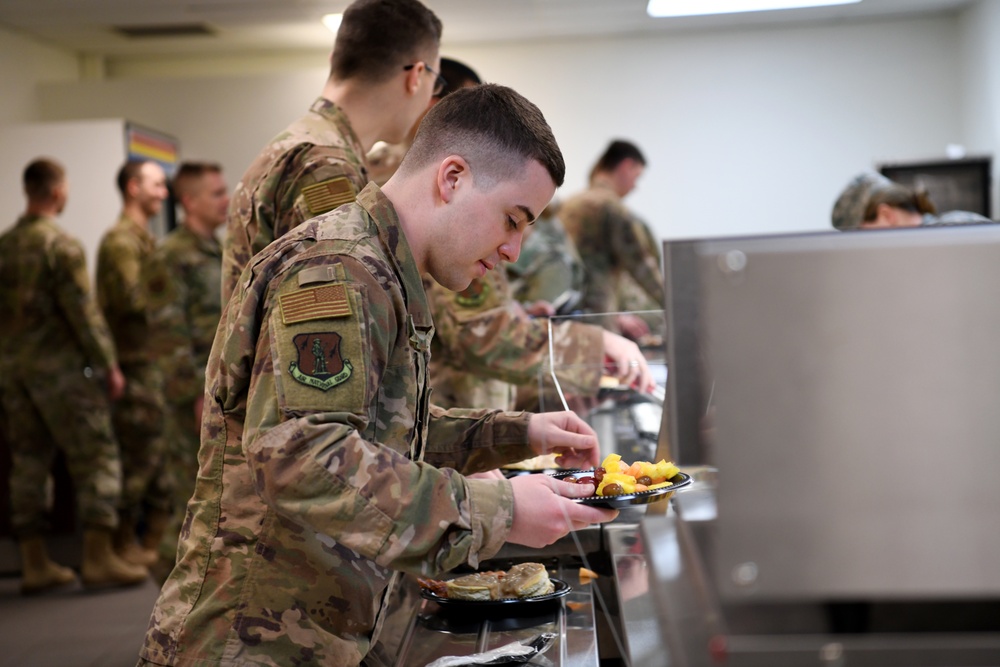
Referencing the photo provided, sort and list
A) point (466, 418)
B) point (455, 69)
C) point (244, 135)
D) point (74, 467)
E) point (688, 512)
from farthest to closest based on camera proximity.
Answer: point (244, 135), point (74, 467), point (455, 69), point (466, 418), point (688, 512)

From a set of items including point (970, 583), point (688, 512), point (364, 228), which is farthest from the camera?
point (364, 228)

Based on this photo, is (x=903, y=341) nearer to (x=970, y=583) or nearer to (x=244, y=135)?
(x=970, y=583)

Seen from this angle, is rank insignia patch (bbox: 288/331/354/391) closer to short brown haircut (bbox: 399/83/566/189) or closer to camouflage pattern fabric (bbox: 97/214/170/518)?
short brown haircut (bbox: 399/83/566/189)

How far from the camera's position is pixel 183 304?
4273 mm

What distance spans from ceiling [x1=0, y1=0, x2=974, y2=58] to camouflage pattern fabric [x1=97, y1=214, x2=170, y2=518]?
2101 mm

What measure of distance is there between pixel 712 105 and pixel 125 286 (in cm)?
453

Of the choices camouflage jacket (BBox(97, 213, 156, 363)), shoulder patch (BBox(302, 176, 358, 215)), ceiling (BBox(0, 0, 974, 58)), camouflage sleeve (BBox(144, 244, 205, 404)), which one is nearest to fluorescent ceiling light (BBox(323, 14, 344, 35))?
ceiling (BBox(0, 0, 974, 58))

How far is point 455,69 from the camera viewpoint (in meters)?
2.86

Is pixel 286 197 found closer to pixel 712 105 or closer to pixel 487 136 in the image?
pixel 487 136

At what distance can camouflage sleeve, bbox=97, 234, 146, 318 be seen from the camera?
4.89 meters

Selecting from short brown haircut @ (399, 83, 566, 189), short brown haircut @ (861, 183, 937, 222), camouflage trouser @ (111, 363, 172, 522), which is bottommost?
camouflage trouser @ (111, 363, 172, 522)

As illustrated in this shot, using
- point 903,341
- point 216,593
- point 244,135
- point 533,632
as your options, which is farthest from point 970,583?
point 244,135

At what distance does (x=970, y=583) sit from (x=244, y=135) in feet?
23.8

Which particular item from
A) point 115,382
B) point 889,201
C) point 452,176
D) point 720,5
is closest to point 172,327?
point 115,382
